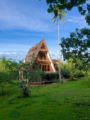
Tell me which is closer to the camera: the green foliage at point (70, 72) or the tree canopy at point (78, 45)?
the tree canopy at point (78, 45)

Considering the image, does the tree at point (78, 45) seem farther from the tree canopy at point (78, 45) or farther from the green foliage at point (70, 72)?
the green foliage at point (70, 72)

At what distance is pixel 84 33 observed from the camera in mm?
17906

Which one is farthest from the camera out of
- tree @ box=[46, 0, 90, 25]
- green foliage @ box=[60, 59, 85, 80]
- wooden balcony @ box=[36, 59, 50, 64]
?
green foliage @ box=[60, 59, 85, 80]

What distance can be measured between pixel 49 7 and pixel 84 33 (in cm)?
461

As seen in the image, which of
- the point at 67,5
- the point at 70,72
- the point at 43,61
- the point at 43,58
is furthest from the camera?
the point at 70,72

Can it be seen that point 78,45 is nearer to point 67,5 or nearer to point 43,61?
point 67,5

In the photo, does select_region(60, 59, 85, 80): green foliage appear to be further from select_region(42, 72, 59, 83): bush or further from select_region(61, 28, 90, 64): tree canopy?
select_region(61, 28, 90, 64): tree canopy

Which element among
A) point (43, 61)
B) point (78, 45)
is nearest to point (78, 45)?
point (78, 45)

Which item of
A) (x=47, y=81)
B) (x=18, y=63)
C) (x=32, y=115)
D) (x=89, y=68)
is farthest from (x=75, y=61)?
(x=47, y=81)

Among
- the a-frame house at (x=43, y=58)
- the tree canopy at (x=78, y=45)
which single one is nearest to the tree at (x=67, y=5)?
the tree canopy at (x=78, y=45)

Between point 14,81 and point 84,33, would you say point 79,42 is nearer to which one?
point 84,33

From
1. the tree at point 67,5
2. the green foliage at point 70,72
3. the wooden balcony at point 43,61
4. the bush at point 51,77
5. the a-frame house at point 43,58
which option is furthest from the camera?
the green foliage at point 70,72

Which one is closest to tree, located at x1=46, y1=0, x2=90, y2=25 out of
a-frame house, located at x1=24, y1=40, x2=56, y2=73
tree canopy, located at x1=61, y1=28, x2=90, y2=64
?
tree canopy, located at x1=61, y1=28, x2=90, y2=64

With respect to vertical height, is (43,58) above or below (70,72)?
above
